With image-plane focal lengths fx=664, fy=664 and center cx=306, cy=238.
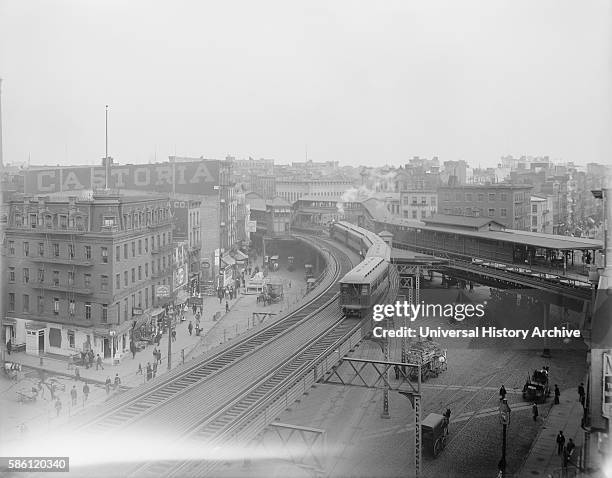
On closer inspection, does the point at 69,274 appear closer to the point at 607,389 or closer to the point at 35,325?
the point at 35,325

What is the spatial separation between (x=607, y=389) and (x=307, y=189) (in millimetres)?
19852

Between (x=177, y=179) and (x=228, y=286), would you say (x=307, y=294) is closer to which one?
(x=228, y=286)

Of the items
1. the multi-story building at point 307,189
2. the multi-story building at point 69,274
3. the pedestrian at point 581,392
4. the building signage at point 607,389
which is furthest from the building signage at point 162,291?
the multi-story building at point 307,189

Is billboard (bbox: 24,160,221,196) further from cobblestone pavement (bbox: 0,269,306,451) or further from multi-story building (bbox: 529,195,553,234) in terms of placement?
multi-story building (bbox: 529,195,553,234)

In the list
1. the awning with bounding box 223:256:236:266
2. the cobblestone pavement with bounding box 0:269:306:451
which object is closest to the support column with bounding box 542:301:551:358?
the cobblestone pavement with bounding box 0:269:306:451

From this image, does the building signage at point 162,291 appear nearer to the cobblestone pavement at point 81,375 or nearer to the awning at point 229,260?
the cobblestone pavement at point 81,375

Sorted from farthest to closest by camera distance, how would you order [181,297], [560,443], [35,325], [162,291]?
1. [181,297]
2. [162,291]
3. [35,325]
4. [560,443]

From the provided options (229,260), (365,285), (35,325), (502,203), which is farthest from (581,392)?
(35,325)

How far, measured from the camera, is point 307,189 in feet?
84.6

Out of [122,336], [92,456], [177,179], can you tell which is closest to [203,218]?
[177,179]

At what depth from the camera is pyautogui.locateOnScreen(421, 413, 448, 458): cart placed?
303 inches

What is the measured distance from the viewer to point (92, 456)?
596 cm

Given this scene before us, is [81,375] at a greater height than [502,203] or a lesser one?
lesser

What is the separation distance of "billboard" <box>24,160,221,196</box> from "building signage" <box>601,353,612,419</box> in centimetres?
544
